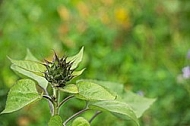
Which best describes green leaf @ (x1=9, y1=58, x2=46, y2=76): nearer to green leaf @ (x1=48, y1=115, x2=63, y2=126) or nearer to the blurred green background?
green leaf @ (x1=48, y1=115, x2=63, y2=126)

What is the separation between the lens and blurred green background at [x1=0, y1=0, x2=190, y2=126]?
7.70ft

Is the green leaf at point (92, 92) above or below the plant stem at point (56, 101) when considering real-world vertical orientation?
above

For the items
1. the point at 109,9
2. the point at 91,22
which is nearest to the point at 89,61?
the point at 91,22

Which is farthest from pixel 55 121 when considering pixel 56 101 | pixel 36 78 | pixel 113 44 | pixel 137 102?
pixel 113 44

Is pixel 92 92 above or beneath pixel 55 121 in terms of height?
above

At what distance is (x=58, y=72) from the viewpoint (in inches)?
51.1

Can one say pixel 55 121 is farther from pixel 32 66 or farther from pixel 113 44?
pixel 113 44

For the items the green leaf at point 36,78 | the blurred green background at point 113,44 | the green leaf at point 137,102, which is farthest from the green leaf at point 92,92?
the blurred green background at point 113,44

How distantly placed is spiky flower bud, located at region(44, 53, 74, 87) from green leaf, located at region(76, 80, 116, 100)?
4 centimetres

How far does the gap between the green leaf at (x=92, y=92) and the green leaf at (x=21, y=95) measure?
0.10 m

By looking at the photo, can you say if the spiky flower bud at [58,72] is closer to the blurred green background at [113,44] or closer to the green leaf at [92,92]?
the green leaf at [92,92]

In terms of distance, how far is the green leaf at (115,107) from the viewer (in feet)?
4.33

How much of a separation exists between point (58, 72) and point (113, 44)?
6.21 ft

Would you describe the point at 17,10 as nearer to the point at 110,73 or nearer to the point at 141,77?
the point at 110,73
